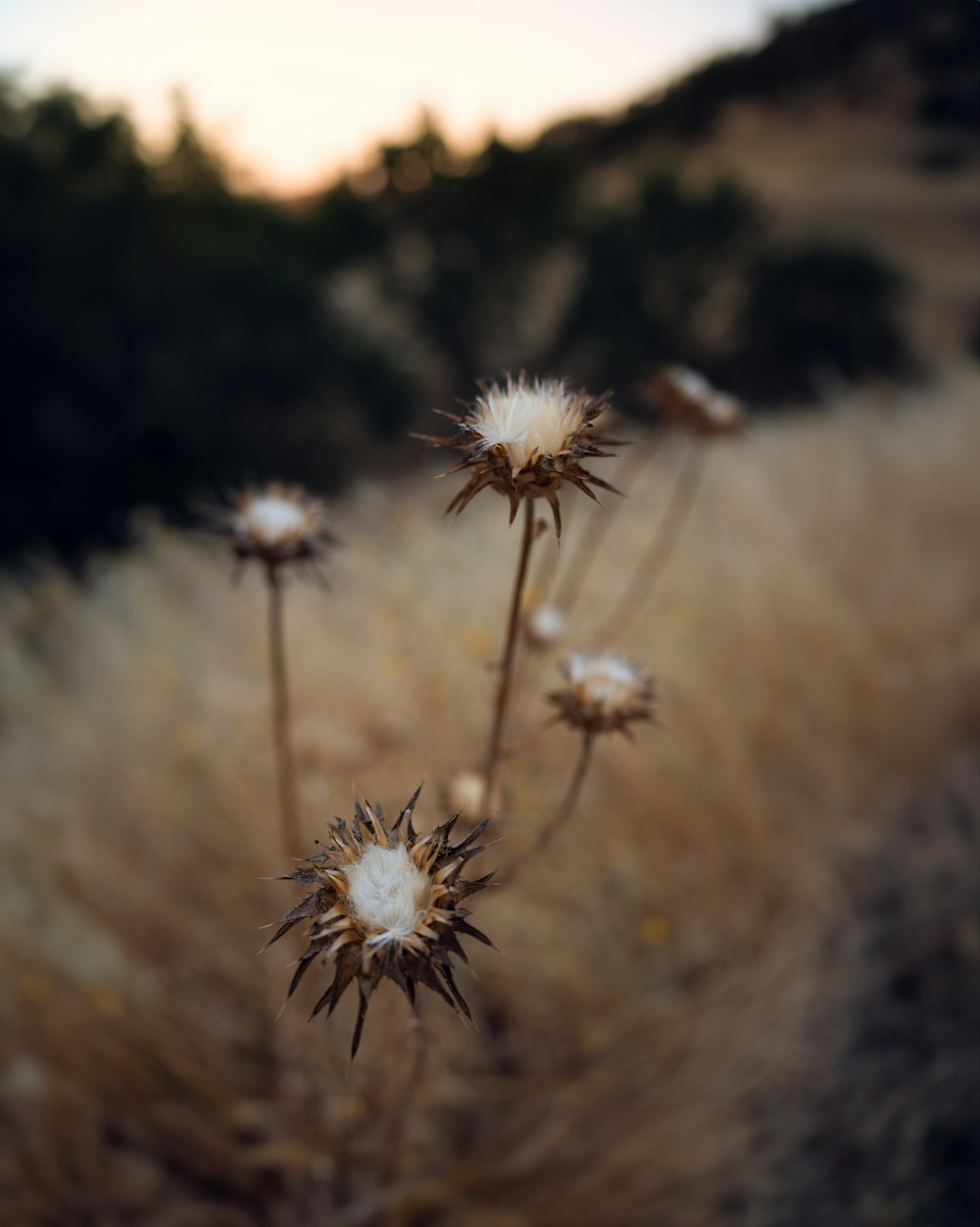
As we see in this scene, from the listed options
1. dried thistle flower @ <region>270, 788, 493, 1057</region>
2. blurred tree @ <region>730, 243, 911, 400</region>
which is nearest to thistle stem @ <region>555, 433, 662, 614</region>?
dried thistle flower @ <region>270, 788, 493, 1057</region>

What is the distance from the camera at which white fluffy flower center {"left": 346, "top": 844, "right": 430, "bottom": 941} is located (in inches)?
16.8

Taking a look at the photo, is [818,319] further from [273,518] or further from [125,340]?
[273,518]

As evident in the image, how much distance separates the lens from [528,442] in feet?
1.59

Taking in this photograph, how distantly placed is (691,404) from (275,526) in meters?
0.79

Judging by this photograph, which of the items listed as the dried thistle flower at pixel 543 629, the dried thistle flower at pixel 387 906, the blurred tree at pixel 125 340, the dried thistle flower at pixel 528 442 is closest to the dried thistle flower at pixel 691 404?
the dried thistle flower at pixel 543 629

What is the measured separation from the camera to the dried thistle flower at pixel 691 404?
1.22 meters

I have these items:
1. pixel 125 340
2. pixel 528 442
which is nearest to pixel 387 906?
pixel 528 442

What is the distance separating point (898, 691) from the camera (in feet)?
6.68

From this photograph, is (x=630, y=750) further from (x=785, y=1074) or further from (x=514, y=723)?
(x=514, y=723)

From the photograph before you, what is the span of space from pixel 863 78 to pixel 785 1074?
7.59 meters

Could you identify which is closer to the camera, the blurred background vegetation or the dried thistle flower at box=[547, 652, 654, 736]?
the dried thistle flower at box=[547, 652, 654, 736]

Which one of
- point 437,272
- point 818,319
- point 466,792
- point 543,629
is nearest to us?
point 466,792

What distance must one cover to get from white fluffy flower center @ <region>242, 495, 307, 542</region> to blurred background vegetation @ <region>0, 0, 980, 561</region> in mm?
675

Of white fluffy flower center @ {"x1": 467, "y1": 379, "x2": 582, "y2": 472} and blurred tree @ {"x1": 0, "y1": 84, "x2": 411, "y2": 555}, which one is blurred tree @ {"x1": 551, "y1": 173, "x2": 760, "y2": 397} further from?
white fluffy flower center @ {"x1": 467, "y1": 379, "x2": 582, "y2": 472}
